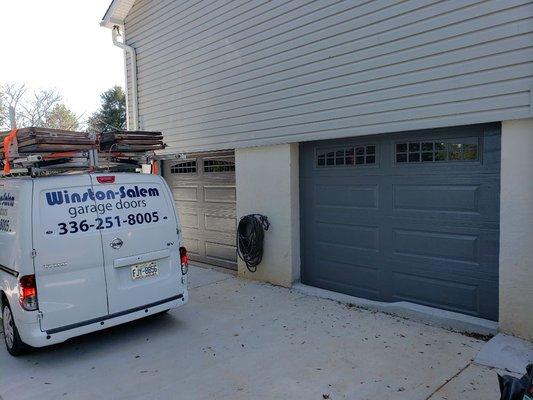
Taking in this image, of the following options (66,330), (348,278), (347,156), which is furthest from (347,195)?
(66,330)

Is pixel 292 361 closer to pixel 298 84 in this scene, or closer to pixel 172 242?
pixel 172 242

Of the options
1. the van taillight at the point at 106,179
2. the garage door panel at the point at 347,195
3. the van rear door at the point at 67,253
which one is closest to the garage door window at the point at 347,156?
the garage door panel at the point at 347,195

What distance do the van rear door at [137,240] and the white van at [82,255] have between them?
1 centimetres

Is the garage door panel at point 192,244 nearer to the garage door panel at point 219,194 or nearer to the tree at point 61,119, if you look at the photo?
the garage door panel at point 219,194

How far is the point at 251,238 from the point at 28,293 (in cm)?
337

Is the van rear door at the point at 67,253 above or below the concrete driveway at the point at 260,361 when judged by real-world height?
above

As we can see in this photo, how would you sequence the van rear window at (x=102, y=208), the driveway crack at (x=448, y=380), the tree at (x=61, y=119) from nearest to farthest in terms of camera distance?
the driveway crack at (x=448, y=380) → the van rear window at (x=102, y=208) → the tree at (x=61, y=119)

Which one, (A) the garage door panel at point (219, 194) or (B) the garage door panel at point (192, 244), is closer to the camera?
(A) the garage door panel at point (219, 194)

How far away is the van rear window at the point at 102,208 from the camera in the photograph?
409 centimetres

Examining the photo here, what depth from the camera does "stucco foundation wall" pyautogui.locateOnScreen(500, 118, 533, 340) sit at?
3963 millimetres

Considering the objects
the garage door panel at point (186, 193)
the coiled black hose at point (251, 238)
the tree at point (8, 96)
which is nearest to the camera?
the coiled black hose at point (251, 238)

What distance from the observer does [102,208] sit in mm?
4387

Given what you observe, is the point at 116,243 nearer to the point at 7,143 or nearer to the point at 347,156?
the point at 7,143

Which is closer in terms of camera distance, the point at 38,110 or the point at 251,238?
the point at 251,238
